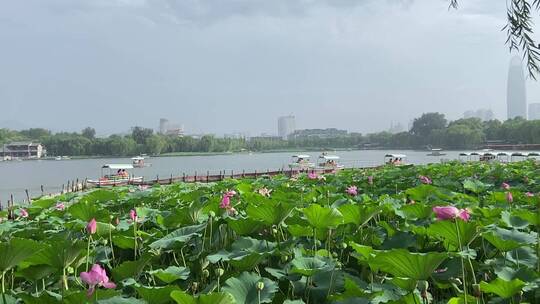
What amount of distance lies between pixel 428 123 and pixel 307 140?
1318 inches

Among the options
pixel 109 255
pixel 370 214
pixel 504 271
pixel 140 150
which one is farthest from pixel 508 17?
pixel 140 150

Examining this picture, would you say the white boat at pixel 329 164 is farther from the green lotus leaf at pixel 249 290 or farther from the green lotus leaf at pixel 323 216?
the green lotus leaf at pixel 249 290

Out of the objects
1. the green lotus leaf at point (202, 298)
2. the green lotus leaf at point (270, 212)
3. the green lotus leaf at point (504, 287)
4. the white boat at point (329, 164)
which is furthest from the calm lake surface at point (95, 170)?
the green lotus leaf at point (504, 287)

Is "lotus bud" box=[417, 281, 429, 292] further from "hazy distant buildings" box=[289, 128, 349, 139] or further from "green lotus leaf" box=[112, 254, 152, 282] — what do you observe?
"hazy distant buildings" box=[289, 128, 349, 139]

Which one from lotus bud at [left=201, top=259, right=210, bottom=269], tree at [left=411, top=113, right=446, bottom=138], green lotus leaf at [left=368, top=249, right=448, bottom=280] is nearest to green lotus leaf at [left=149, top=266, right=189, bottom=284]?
lotus bud at [left=201, top=259, right=210, bottom=269]

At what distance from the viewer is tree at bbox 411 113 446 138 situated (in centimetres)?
10119

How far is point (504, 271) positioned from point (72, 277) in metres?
1.66

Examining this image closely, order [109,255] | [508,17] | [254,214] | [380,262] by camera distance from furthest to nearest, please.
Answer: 1. [508,17]
2. [109,255]
3. [254,214]
4. [380,262]

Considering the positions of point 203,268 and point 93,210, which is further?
point 93,210

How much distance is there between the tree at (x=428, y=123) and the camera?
332 feet

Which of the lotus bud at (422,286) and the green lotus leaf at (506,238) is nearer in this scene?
the lotus bud at (422,286)

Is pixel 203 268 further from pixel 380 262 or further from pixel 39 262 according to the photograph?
pixel 380 262

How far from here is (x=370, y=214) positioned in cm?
231

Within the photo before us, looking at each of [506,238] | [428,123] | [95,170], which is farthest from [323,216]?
[428,123]
